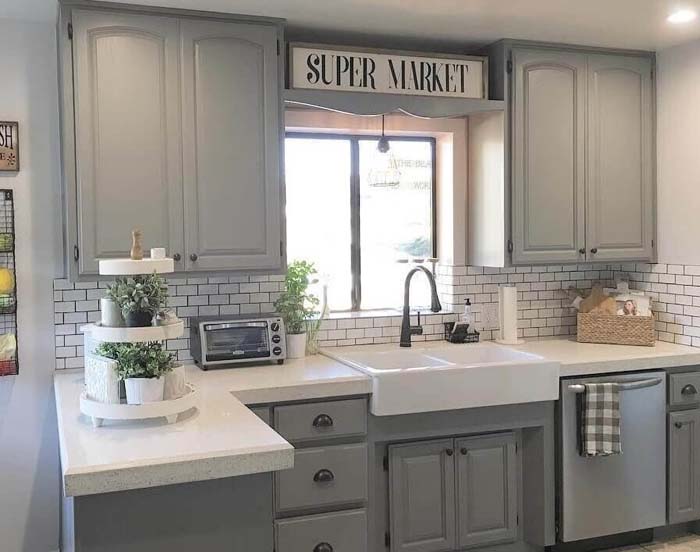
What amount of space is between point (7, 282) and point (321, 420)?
4.53 feet

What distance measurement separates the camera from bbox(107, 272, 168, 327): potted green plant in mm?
2279

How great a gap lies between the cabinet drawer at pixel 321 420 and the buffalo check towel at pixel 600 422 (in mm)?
991

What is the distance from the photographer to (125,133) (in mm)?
3037

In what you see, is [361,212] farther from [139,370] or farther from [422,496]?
[139,370]

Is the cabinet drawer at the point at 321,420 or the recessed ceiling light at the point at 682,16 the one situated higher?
the recessed ceiling light at the point at 682,16

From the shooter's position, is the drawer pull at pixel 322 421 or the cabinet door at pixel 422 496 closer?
the drawer pull at pixel 322 421

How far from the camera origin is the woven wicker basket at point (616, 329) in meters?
3.78

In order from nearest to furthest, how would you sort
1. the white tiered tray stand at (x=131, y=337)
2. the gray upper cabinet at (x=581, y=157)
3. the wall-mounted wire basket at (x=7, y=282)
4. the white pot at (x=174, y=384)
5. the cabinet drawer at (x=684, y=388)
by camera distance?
the white tiered tray stand at (x=131, y=337), the white pot at (x=174, y=384), the wall-mounted wire basket at (x=7, y=282), the cabinet drawer at (x=684, y=388), the gray upper cabinet at (x=581, y=157)

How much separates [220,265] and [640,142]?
2.18m

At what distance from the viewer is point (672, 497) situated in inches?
142

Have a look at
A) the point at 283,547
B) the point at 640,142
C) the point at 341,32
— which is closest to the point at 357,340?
the point at 283,547

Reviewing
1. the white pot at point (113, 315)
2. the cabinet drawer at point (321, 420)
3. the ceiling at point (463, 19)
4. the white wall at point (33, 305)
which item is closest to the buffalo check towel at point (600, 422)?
the cabinet drawer at point (321, 420)

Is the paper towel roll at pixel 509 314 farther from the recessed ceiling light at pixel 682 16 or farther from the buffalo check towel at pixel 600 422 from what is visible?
the recessed ceiling light at pixel 682 16

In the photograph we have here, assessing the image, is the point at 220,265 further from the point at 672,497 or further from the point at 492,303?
the point at 672,497
